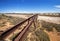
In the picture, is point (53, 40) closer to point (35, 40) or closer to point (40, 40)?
point (40, 40)

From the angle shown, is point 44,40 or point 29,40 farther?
point 44,40

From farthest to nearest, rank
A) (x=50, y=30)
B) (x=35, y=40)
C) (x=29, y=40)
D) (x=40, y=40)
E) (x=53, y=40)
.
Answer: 1. (x=50, y=30)
2. (x=53, y=40)
3. (x=40, y=40)
4. (x=35, y=40)
5. (x=29, y=40)

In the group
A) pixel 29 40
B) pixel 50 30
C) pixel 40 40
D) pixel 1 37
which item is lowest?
pixel 50 30

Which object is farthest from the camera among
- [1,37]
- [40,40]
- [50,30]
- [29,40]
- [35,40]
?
[50,30]

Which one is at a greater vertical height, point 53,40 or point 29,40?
point 29,40

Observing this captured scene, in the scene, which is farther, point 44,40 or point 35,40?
point 44,40

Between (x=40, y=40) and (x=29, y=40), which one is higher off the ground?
(x=29, y=40)

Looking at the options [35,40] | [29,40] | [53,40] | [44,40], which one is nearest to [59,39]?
[53,40]

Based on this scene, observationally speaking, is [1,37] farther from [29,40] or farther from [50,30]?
[50,30]

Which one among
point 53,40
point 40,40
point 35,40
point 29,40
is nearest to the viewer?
point 29,40
